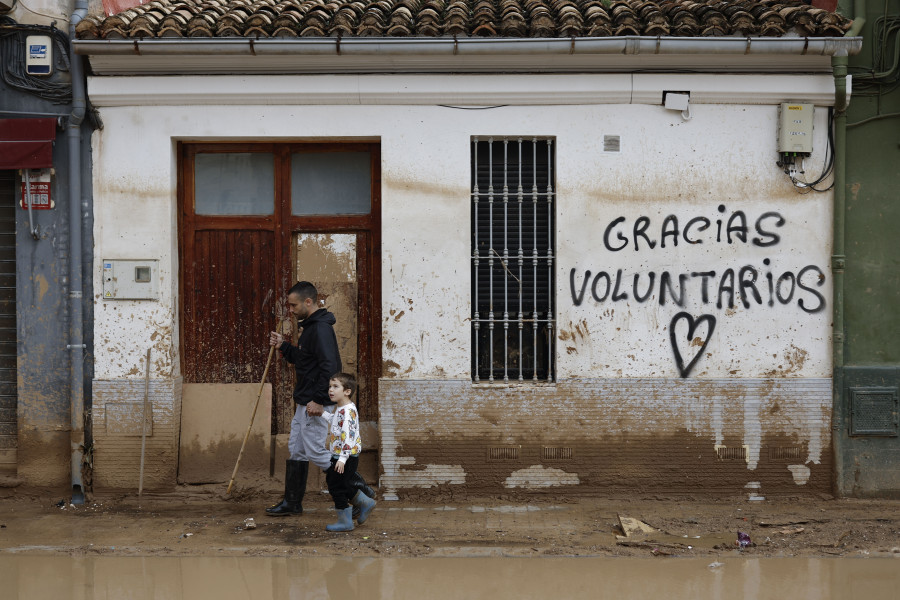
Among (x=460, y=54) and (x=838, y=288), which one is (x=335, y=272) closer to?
(x=460, y=54)

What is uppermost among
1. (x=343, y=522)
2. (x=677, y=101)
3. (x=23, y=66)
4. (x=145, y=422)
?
(x=23, y=66)

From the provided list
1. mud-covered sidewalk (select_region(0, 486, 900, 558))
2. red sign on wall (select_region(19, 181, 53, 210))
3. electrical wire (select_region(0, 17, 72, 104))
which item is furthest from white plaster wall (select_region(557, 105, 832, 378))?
red sign on wall (select_region(19, 181, 53, 210))

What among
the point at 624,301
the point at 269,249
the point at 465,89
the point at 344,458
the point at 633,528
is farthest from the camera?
the point at 269,249

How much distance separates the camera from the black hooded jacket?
6.55 meters

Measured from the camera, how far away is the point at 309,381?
6.72 metres

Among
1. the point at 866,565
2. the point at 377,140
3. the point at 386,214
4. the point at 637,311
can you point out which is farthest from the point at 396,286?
the point at 866,565

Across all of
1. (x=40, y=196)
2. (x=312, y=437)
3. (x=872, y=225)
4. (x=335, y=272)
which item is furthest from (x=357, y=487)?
(x=872, y=225)

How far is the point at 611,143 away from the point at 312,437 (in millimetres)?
3435

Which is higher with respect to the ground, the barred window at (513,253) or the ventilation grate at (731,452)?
the barred window at (513,253)

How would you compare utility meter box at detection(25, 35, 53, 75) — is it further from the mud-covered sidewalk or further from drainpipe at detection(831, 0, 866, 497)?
drainpipe at detection(831, 0, 866, 497)

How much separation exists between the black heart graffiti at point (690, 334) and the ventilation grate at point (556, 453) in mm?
1155

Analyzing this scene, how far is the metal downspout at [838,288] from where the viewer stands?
715cm

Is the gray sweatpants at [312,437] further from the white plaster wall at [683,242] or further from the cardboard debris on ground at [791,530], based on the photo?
the cardboard debris on ground at [791,530]

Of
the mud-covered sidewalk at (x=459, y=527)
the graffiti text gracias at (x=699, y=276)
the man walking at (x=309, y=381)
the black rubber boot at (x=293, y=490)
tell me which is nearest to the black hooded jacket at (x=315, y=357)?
the man walking at (x=309, y=381)
